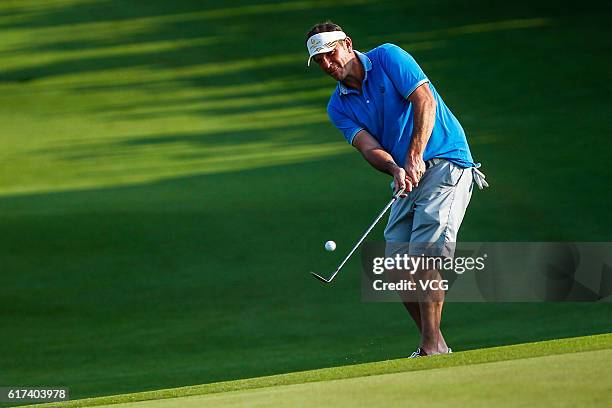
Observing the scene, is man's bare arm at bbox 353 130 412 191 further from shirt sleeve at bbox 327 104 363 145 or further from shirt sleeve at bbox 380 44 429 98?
shirt sleeve at bbox 380 44 429 98

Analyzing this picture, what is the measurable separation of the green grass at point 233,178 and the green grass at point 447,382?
2.60m

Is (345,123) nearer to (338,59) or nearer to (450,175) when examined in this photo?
(338,59)

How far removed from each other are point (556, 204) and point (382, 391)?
6849 mm

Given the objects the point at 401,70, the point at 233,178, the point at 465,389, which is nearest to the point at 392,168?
the point at 401,70

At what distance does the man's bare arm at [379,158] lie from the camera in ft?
18.9

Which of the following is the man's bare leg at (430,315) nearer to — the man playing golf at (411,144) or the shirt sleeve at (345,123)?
the man playing golf at (411,144)

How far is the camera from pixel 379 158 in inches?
233

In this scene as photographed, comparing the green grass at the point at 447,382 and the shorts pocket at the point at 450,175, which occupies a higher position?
the shorts pocket at the point at 450,175

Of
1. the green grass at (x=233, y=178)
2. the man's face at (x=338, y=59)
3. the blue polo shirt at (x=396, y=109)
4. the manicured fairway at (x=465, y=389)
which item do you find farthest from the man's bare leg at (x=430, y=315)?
the green grass at (x=233, y=178)

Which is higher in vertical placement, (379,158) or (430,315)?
(379,158)

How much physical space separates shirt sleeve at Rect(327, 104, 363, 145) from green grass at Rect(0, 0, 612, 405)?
75.6 inches

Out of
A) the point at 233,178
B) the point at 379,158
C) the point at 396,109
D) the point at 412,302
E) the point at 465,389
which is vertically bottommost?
the point at 465,389

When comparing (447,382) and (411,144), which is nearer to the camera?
(447,382)

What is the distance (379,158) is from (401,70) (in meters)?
0.40
